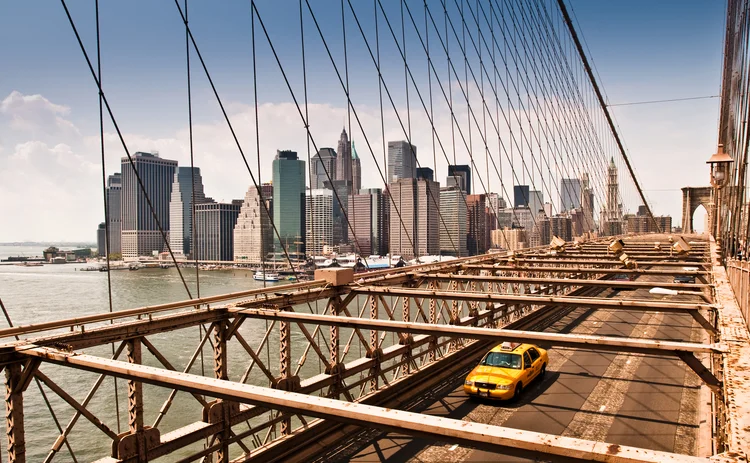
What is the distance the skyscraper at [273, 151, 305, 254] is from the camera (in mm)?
74375

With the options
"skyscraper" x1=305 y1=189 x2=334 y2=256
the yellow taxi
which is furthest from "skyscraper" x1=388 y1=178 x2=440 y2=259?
the yellow taxi

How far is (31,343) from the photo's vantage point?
670cm

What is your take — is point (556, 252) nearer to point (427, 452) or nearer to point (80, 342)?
point (427, 452)

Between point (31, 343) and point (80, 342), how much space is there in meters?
0.59

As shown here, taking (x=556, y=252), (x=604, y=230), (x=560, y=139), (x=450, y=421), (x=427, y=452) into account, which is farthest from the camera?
(x=604, y=230)

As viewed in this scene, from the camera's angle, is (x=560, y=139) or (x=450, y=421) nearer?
(x=450, y=421)

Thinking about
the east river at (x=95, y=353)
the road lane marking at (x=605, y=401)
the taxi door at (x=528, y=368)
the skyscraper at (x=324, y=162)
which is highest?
the skyscraper at (x=324, y=162)

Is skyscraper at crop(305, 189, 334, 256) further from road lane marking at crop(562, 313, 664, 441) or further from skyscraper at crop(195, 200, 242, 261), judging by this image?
road lane marking at crop(562, 313, 664, 441)

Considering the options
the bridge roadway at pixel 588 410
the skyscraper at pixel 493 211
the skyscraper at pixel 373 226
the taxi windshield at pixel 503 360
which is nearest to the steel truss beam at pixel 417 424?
the bridge roadway at pixel 588 410

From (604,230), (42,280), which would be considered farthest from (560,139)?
(42,280)

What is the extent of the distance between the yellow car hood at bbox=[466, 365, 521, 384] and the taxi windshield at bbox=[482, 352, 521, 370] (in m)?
0.27

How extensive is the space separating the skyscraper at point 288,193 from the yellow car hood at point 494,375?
191ft

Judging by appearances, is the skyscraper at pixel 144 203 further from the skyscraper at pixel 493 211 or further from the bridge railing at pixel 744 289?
the bridge railing at pixel 744 289

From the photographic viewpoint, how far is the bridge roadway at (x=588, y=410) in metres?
11.0
